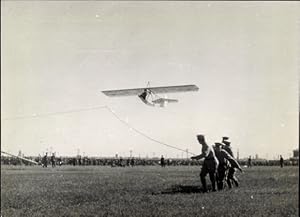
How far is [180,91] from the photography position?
1939 centimetres

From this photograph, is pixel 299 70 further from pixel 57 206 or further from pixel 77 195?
pixel 77 195

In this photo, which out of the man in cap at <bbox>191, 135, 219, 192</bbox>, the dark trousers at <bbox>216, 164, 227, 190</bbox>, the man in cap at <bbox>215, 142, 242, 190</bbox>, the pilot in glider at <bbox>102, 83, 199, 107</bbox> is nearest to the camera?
the man in cap at <bbox>191, 135, 219, 192</bbox>

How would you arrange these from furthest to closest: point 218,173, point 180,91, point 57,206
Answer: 1. point 180,91
2. point 218,173
3. point 57,206

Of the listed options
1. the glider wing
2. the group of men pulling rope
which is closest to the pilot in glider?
the glider wing

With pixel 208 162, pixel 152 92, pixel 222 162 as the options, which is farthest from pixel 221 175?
pixel 152 92

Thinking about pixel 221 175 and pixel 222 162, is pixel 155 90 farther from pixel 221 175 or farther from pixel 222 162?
pixel 221 175

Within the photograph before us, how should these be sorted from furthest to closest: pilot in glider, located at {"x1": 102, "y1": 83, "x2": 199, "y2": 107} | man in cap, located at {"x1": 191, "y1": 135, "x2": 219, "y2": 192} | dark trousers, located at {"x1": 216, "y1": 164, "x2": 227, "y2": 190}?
pilot in glider, located at {"x1": 102, "y1": 83, "x2": 199, "y2": 107}, dark trousers, located at {"x1": 216, "y1": 164, "x2": 227, "y2": 190}, man in cap, located at {"x1": 191, "y1": 135, "x2": 219, "y2": 192}

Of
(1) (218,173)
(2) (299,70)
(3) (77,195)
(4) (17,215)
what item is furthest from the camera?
(1) (218,173)

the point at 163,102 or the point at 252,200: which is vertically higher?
the point at 163,102

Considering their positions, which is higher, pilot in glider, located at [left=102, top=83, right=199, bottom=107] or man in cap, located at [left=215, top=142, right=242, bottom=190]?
pilot in glider, located at [left=102, top=83, right=199, bottom=107]

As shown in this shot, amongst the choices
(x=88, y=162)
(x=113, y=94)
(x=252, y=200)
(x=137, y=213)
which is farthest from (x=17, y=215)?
(x=88, y=162)

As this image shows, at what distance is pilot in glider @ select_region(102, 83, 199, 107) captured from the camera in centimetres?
1833

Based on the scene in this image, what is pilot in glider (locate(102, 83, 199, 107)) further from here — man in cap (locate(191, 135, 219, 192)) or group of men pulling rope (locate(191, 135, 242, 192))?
man in cap (locate(191, 135, 219, 192))

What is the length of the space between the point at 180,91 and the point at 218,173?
5744 mm
